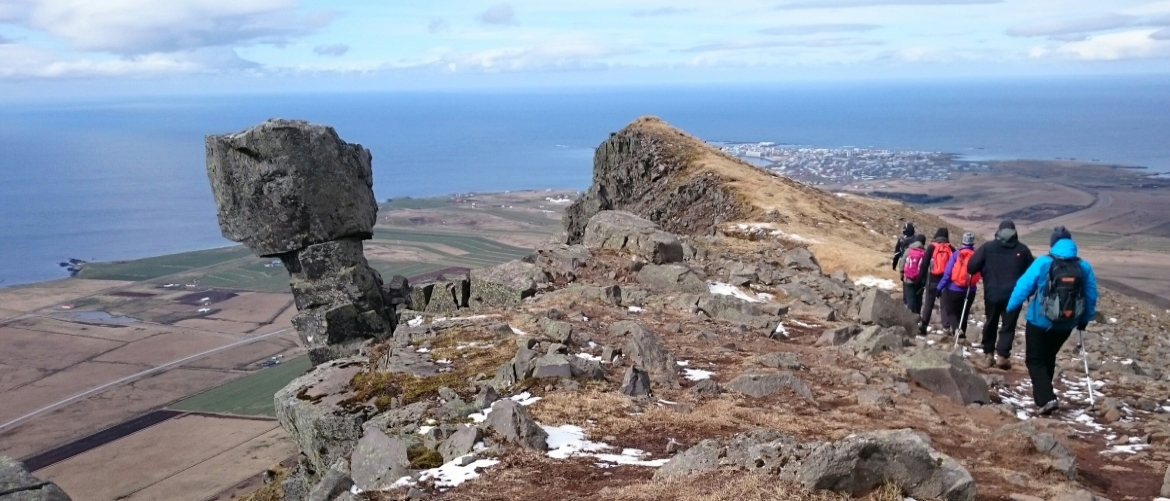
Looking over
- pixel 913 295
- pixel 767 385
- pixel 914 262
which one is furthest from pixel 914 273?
pixel 767 385

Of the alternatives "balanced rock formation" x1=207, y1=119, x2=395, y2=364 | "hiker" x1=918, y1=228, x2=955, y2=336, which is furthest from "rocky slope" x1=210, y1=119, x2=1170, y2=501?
"balanced rock formation" x1=207, y1=119, x2=395, y2=364

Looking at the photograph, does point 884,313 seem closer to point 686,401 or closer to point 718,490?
point 686,401

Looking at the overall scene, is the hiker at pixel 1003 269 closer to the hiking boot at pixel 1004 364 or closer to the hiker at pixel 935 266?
the hiking boot at pixel 1004 364

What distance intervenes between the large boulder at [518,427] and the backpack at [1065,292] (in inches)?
338

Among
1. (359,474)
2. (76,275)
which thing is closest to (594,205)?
(359,474)

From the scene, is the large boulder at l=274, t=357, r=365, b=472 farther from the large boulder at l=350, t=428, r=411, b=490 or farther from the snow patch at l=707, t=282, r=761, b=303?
the snow patch at l=707, t=282, r=761, b=303

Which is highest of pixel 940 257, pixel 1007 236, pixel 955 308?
pixel 1007 236

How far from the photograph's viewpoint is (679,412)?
38.4 ft

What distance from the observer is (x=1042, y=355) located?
13750 mm

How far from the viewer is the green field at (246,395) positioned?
53.8 m

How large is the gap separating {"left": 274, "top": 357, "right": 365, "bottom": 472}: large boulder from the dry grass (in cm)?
594

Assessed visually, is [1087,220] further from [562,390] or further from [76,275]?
[76,275]

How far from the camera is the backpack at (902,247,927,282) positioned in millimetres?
20891

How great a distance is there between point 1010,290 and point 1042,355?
3119 millimetres
